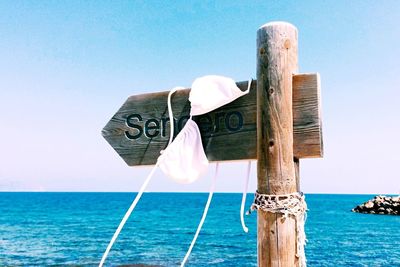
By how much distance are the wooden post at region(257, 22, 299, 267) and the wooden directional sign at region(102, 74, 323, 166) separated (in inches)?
3.2

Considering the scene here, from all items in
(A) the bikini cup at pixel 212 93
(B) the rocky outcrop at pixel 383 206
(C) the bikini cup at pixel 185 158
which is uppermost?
(A) the bikini cup at pixel 212 93

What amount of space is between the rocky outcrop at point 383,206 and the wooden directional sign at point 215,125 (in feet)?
214

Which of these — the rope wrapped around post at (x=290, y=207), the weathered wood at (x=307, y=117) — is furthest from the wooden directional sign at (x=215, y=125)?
the rope wrapped around post at (x=290, y=207)

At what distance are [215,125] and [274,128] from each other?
17.9 inches

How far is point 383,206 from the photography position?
63.9m

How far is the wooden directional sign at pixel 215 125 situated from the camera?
2381 mm

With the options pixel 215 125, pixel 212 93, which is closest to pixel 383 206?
pixel 215 125

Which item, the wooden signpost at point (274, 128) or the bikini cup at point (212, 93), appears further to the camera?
the bikini cup at point (212, 93)

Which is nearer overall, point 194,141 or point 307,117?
point 307,117

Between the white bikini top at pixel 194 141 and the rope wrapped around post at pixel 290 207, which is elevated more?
the white bikini top at pixel 194 141

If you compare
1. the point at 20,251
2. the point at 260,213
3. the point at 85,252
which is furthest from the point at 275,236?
the point at 20,251

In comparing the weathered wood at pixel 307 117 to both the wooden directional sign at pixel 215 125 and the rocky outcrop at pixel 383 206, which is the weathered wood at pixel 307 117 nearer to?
the wooden directional sign at pixel 215 125

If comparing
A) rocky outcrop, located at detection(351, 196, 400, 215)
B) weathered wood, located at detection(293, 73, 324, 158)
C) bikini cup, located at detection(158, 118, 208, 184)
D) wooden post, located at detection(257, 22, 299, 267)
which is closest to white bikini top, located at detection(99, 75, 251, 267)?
bikini cup, located at detection(158, 118, 208, 184)

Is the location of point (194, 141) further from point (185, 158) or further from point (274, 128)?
point (274, 128)
